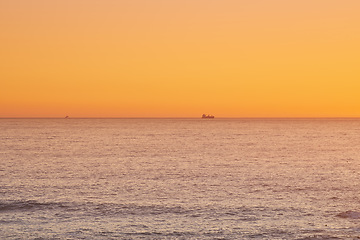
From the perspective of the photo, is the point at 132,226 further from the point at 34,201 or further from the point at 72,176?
the point at 72,176

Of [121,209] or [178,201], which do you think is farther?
[178,201]

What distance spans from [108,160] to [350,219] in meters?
51.2

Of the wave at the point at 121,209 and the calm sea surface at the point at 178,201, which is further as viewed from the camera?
the wave at the point at 121,209

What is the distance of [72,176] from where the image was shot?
56.0 metres

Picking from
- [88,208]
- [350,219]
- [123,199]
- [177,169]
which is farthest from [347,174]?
[88,208]

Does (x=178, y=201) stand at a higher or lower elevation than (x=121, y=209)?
higher

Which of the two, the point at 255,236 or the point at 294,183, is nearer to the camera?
the point at 255,236

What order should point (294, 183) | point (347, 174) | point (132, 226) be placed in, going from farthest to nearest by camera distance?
point (347, 174) < point (294, 183) < point (132, 226)

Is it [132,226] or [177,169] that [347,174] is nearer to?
[177,169]

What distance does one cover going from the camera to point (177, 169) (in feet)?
210

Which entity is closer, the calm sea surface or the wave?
the calm sea surface

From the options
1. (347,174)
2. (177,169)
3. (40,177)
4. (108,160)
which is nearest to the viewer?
(40,177)

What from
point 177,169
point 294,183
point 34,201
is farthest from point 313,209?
point 177,169

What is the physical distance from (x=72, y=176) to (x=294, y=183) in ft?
88.6
